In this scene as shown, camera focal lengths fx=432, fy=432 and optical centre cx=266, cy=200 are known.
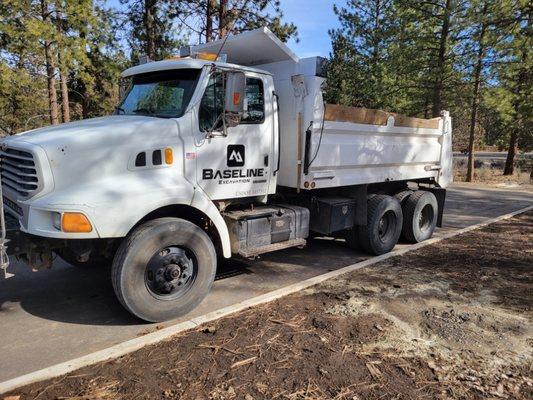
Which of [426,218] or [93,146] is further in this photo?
→ [426,218]

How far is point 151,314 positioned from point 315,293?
1955 mm

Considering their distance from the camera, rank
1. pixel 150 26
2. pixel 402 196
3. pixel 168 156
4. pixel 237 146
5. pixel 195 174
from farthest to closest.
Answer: pixel 150 26, pixel 402 196, pixel 237 146, pixel 195 174, pixel 168 156

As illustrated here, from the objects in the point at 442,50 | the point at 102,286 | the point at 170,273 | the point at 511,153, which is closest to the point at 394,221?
the point at 170,273

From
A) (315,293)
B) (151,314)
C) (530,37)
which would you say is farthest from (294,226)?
(530,37)

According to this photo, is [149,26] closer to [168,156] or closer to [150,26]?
[150,26]

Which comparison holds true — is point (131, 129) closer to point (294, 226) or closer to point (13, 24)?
point (294, 226)

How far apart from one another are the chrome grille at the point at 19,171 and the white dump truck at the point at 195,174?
2 cm

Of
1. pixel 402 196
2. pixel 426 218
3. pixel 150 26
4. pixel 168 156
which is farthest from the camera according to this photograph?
pixel 150 26

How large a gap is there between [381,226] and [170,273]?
421 centimetres

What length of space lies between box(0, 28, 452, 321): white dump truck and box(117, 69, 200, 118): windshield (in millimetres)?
16

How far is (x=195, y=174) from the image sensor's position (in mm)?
4820

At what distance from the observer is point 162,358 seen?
12.0ft

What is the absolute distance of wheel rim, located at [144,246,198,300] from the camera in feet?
14.3

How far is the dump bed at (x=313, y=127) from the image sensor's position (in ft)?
18.9
